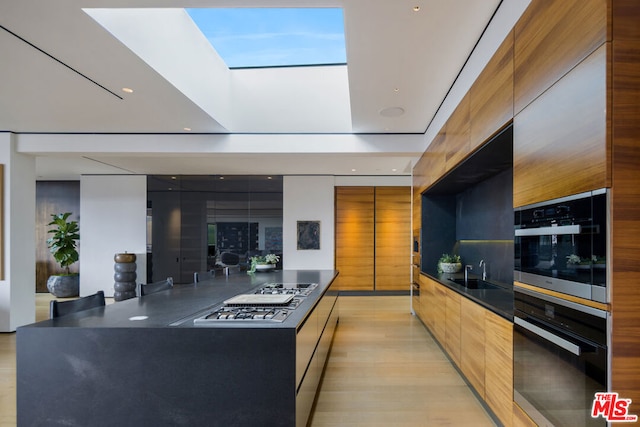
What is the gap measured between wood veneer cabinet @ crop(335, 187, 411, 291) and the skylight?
4.07 m

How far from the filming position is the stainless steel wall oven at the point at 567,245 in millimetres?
1309

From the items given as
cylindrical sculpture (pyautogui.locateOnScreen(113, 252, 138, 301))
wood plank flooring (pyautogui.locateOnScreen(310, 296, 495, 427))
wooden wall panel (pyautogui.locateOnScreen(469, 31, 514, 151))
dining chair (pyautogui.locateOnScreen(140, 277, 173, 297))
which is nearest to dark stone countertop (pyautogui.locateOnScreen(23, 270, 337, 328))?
dining chair (pyautogui.locateOnScreen(140, 277, 173, 297))

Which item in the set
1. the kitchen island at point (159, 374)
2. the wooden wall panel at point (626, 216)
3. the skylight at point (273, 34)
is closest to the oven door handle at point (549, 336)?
the wooden wall panel at point (626, 216)

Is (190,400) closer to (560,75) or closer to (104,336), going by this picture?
(104,336)

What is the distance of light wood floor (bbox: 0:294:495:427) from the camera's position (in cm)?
262

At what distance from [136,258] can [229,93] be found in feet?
16.3

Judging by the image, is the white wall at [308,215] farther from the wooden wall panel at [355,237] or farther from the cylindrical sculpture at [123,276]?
the cylindrical sculpture at [123,276]

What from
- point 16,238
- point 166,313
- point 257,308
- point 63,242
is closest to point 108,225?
point 63,242

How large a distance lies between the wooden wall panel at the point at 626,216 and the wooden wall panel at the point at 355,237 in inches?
271

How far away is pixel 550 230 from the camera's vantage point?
5.23 feet

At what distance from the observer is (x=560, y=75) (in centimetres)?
152

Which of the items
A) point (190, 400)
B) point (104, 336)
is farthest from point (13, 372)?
point (190, 400)

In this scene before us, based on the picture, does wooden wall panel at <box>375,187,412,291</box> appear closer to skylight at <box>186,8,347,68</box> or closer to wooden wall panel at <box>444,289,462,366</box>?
skylight at <box>186,8,347,68</box>

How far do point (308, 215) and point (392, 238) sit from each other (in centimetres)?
200
